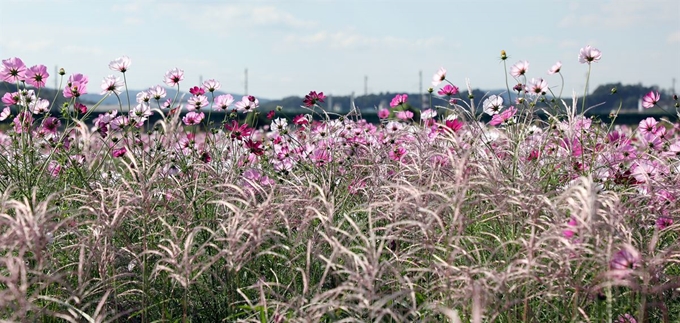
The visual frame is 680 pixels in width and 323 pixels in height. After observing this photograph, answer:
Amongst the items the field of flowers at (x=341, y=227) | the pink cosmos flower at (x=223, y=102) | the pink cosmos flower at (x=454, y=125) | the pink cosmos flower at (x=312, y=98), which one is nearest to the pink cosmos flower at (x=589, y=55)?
the field of flowers at (x=341, y=227)

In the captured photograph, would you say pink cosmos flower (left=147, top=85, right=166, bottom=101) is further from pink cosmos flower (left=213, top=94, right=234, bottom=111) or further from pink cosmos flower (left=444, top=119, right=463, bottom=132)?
pink cosmos flower (left=444, top=119, right=463, bottom=132)

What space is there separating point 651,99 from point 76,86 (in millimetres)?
3115

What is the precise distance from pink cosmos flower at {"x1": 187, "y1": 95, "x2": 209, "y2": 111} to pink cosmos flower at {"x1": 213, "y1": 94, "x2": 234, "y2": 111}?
0.22ft

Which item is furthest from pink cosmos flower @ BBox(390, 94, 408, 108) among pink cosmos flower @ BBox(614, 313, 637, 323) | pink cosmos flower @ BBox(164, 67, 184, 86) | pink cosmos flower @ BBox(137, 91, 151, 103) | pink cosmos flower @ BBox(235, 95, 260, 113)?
pink cosmos flower @ BBox(614, 313, 637, 323)

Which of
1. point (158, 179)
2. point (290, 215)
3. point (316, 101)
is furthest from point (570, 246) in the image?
point (316, 101)

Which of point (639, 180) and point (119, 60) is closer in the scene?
point (639, 180)

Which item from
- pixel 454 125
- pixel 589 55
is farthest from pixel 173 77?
pixel 589 55

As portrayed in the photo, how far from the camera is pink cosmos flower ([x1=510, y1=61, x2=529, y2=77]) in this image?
Answer: 371 centimetres

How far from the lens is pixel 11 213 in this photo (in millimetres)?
3100

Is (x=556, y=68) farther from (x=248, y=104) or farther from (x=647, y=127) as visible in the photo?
(x=248, y=104)

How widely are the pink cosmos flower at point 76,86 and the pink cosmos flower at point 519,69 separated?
2.11 meters

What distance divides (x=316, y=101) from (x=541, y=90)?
1.18 m

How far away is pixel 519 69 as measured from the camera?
12.2 feet

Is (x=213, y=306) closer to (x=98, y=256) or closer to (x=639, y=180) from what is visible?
(x=98, y=256)
